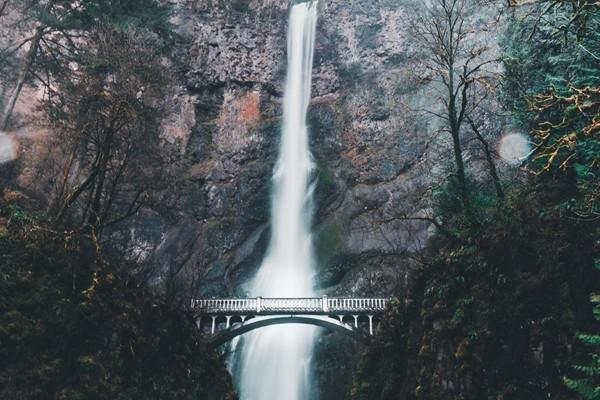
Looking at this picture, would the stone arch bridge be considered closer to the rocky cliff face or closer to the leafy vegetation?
the rocky cliff face

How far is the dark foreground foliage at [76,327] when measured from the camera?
12.3 metres

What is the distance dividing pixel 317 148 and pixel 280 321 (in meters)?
19.2

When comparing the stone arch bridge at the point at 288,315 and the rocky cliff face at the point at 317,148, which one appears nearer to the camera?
the stone arch bridge at the point at 288,315

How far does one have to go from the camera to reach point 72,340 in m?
13.8

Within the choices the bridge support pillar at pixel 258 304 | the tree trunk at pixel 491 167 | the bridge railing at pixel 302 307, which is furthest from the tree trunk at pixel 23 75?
the tree trunk at pixel 491 167

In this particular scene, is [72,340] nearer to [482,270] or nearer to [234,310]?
[482,270]

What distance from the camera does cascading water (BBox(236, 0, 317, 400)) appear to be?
98.5 feet

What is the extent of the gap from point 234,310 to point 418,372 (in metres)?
12.9

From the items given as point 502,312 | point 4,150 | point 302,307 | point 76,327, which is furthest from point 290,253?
point 502,312

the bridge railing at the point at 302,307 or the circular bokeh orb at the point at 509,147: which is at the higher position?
the circular bokeh orb at the point at 509,147

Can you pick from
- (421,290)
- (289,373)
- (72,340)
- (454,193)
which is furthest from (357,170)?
(72,340)

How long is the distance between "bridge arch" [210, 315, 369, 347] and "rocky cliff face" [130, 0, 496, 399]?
4841 millimetres

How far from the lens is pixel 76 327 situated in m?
14.0

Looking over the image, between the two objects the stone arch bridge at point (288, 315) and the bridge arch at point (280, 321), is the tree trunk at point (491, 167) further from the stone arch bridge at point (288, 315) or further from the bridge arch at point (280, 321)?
the bridge arch at point (280, 321)
